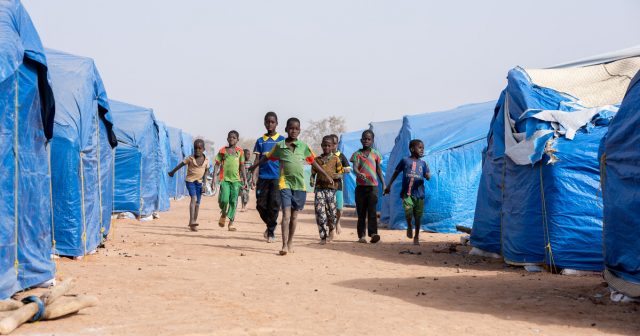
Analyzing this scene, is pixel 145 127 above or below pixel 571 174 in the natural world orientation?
above

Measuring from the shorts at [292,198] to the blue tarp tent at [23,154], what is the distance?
11.4 feet

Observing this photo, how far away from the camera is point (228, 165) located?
13.9 metres

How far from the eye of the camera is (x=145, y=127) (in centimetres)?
1928

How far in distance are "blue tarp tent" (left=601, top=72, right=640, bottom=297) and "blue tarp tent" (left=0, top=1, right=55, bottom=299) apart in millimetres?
5078

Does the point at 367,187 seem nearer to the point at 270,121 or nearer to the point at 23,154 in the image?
the point at 270,121

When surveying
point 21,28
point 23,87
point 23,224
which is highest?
point 21,28

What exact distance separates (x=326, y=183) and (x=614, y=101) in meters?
4.63

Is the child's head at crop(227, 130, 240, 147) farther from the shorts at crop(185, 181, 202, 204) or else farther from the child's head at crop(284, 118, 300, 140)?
the child's head at crop(284, 118, 300, 140)

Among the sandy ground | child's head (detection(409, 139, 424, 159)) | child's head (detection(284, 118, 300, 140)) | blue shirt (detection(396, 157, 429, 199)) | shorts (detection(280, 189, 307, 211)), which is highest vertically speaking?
child's head (detection(284, 118, 300, 140))

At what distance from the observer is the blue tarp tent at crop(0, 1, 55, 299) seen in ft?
19.2

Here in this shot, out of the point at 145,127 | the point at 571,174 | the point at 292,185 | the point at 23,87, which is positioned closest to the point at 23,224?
the point at 23,87

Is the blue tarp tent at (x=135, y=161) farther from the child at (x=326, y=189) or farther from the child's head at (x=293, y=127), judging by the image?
the child's head at (x=293, y=127)

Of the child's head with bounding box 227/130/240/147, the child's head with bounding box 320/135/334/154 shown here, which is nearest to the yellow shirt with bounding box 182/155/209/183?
the child's head with bounding box 227/130/240/147

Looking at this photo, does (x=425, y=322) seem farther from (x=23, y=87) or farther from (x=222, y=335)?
(x=23, y=87)
